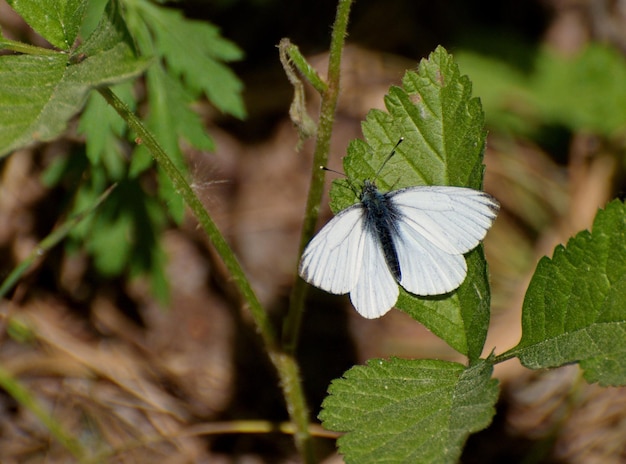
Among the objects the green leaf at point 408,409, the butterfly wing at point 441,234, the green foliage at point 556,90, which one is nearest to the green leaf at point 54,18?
the butterfly wing at point 441,234

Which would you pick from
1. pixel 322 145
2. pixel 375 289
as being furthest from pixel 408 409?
pixel 322 145

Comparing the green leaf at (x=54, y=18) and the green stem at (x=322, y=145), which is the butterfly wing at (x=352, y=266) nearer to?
the green stem at (x=322, y=145)

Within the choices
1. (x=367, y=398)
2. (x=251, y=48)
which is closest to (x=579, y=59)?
(x=251, y=48)

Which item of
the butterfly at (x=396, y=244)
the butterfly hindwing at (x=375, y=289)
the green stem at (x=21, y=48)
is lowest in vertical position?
the butterfly hindwing at (x=375, y=289)

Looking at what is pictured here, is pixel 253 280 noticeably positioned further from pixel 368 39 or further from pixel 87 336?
pixel 368 39

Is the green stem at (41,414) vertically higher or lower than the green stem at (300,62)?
lower

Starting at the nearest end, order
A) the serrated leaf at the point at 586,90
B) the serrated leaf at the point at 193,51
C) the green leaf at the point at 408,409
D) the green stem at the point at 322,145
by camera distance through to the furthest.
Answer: the green leaf at the point at 408,409
the green stem at the point at 322,145
the serrated leaf at the point at 193,51
the serrated leaf at the point at 586,90
